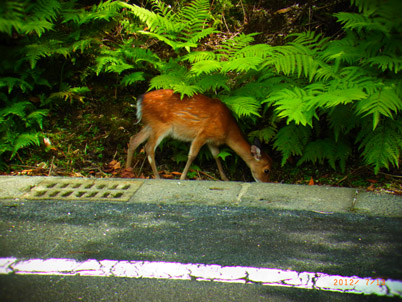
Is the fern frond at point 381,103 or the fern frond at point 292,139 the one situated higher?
the fern frond at point 381,103

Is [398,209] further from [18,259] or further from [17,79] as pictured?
[17,79]

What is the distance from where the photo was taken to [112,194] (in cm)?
433

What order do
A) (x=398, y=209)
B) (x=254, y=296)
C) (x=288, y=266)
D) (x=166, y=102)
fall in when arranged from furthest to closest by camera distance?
(x=166, y=102)
(x=398, y=209)
(x=288, y=266)
(x=254, y=296)

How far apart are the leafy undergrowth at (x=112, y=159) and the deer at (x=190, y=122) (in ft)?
0.95

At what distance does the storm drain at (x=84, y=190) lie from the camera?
4.23 m

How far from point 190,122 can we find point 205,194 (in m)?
1.83

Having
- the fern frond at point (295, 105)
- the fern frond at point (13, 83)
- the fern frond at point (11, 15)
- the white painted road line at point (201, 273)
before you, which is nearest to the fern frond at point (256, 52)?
the fern frond at point (295, 105)

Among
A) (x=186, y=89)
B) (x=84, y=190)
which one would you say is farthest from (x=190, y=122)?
(x=84, y=190)

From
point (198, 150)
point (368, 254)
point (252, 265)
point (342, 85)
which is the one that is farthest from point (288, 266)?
point (198, 150)

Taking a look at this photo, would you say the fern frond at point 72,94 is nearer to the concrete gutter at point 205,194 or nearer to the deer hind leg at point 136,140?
the deer hind leg at point 136,140

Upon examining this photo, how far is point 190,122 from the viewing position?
592 cm

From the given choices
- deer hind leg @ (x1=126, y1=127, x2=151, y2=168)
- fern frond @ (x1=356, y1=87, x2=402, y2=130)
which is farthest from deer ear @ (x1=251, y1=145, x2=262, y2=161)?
fern frond @ (x1=356, y1=87, x2=402, y2=130)

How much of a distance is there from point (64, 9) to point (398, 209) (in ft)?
17.7

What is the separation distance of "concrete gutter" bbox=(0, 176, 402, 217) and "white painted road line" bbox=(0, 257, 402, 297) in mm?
1140
